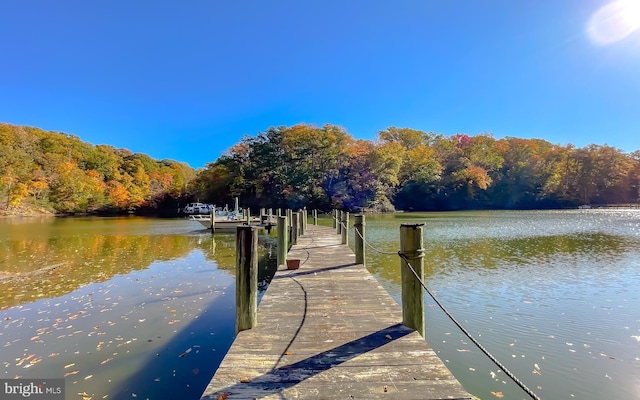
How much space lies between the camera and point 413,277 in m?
3.58

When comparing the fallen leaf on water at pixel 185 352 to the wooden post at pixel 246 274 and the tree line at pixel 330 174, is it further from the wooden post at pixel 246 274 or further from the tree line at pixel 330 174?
the tree line at pixel 330 174

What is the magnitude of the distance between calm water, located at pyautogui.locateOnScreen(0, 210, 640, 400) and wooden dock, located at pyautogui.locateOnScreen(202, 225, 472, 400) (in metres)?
1.27

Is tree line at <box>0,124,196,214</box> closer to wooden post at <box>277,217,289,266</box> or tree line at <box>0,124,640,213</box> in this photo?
tree line at <box>0,124,640,213</box>

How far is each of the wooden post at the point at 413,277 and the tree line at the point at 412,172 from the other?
43705 mm

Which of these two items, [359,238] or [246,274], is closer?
[246,274]

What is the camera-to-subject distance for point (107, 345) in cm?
513

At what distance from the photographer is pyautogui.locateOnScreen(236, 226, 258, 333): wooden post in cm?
364

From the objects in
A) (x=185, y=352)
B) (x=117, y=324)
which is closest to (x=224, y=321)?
(x=185, y=352)

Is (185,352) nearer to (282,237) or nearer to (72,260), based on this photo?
(282,237)

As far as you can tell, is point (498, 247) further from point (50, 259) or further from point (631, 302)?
point (50, 259)

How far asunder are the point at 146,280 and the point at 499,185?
68821 millimetres

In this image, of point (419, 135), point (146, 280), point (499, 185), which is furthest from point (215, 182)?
point (499, 185)

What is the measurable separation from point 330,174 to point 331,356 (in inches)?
1891

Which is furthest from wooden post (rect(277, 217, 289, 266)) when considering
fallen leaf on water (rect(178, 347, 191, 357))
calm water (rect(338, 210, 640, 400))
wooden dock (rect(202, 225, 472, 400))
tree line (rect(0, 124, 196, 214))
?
tree line (rect(0, 124, 196, 214))
